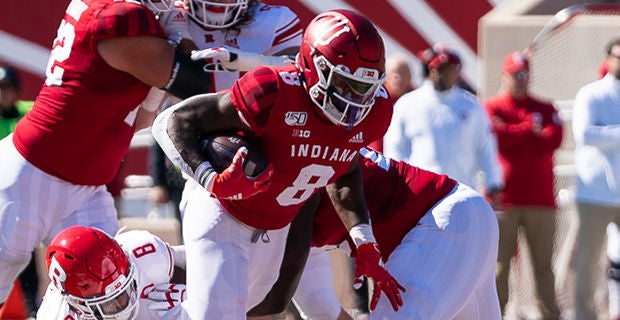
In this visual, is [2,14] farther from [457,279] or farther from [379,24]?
[457,279]

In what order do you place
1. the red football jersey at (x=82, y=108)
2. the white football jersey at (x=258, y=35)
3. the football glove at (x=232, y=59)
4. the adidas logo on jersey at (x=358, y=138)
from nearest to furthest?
the adidas logo on jersey at (x=358, y=138) < the football glove at (x=232, y=59) < the red football jersey at (x=82, y=108) < the white football jersey at (x=258, y=35)

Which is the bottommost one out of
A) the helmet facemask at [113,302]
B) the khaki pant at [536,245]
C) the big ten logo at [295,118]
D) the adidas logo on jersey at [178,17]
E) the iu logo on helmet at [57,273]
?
the khaki pant at [536,245]

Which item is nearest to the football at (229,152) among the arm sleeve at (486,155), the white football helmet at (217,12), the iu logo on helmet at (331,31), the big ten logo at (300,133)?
the big ten logo at (300,133)

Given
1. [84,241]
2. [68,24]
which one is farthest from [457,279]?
[68,24]

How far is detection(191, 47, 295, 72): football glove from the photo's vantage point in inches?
186

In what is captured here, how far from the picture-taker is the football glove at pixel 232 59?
473cm

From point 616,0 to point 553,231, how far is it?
3309mm

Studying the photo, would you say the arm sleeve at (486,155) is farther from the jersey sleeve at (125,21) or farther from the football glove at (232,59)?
the jersey sleeve at (125,21)

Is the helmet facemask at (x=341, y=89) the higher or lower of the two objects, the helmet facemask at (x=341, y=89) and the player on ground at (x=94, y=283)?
the higher

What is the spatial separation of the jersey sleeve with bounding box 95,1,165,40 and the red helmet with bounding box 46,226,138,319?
753mm

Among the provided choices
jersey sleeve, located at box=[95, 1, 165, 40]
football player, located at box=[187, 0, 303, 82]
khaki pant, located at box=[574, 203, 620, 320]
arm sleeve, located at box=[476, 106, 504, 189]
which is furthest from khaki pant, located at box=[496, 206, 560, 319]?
jersey sleeve, located at box=[95, 1, 165, 40]

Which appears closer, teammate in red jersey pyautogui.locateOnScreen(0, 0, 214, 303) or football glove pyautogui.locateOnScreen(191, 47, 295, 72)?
football glove pyautogui.locateOnScreen(191, 47, 295, 72)

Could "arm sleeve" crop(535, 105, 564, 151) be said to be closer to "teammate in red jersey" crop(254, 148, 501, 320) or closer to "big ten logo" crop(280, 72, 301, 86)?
"teammate in red jersey" crop(254, 148, 501, 320)

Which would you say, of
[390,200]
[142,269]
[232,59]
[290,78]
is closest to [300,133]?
[290,78]
